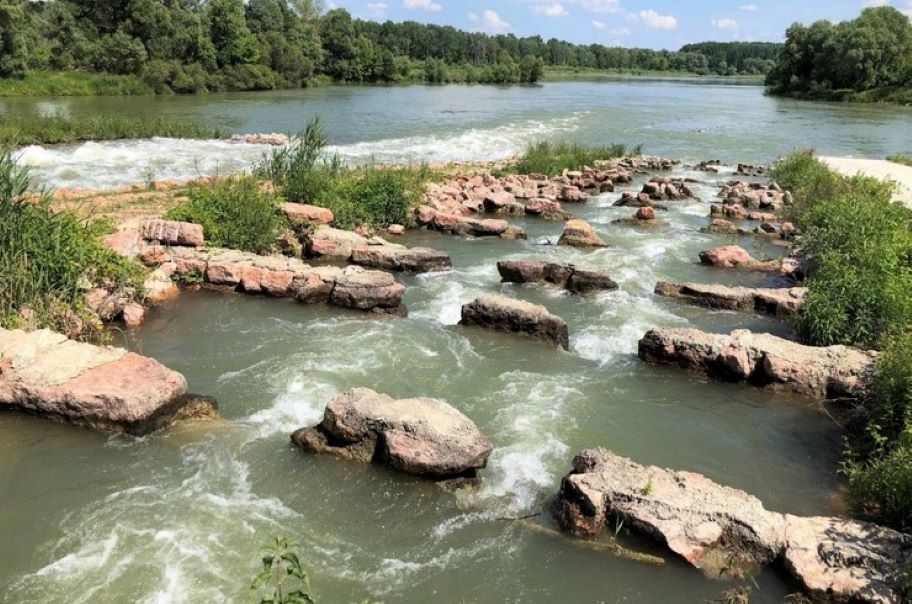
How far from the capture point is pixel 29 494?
7.47 m

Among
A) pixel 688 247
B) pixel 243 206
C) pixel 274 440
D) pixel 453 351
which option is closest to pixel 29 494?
pixel 274 440

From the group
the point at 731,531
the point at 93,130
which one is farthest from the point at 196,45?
the point at 731,531

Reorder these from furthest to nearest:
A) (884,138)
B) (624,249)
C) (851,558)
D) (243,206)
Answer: (884,138), (624,249), (243,206), (851,558)

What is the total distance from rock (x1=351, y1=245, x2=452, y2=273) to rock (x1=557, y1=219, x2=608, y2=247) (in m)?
4.22

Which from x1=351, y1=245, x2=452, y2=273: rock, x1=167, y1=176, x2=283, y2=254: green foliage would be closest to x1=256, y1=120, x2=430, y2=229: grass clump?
x1=167, y1=176, x2=283, y2=254: green foliage

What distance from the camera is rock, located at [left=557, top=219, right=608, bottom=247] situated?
61.9 feet

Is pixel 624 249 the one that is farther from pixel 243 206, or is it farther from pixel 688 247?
pixel 243 206

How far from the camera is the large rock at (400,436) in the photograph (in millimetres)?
7859

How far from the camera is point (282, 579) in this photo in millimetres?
6367

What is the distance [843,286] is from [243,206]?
41.4 feet

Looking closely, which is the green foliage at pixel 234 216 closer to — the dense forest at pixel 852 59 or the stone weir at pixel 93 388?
the stone weir at pixel 93 388

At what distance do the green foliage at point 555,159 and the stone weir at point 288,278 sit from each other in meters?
16.7

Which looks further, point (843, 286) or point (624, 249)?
point (624, 249)

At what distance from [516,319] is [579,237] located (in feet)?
24.4
